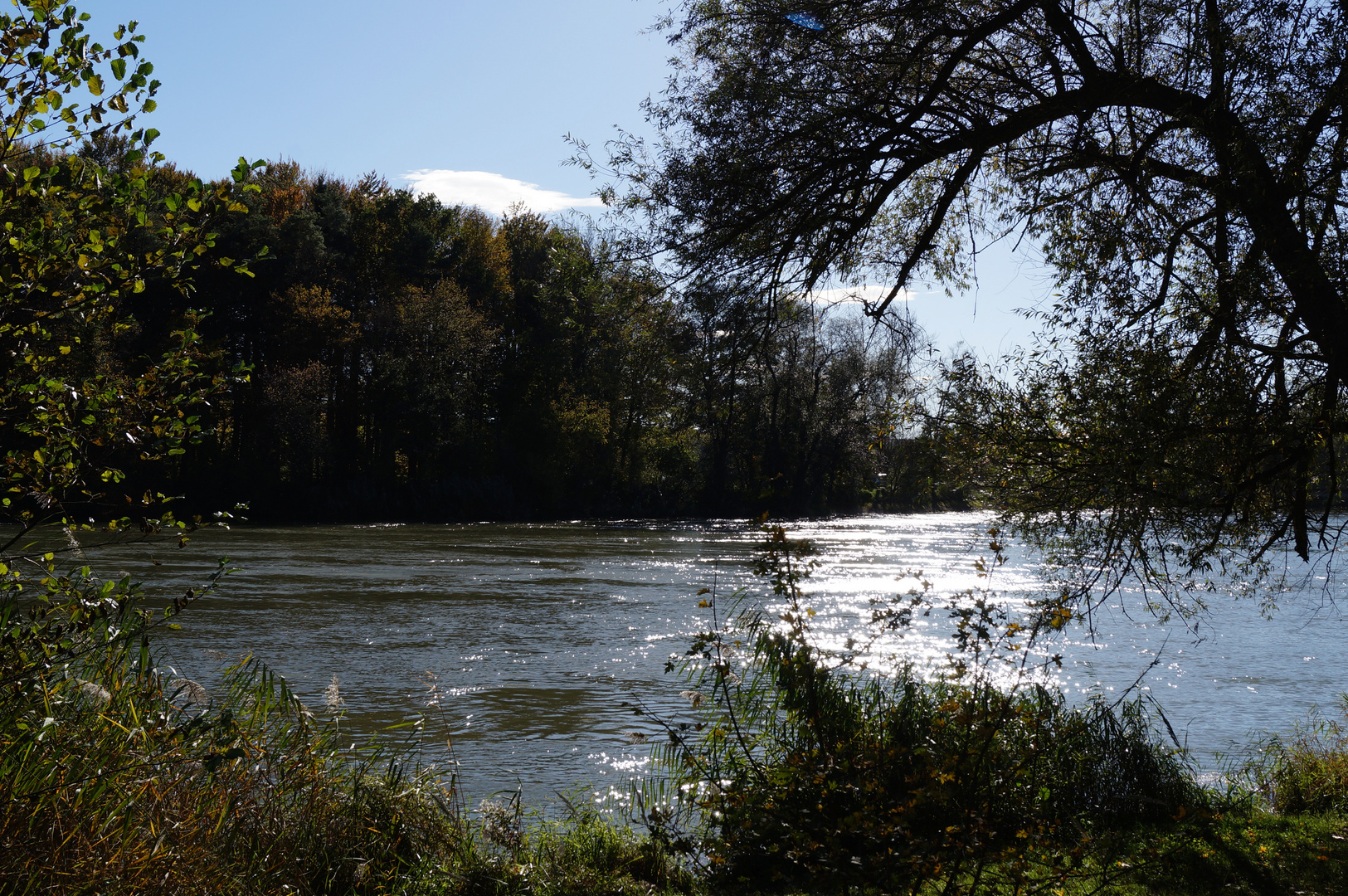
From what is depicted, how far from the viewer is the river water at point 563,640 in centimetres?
1038

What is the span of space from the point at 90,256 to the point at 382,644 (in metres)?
11.8

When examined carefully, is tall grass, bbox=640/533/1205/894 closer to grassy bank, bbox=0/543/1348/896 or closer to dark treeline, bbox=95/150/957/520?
grassy bank, bbox=0/543/1348/896

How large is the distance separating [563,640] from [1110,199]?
418 inches

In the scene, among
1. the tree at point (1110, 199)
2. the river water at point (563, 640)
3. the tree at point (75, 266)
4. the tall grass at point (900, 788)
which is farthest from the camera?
the river water at point (563, 640)

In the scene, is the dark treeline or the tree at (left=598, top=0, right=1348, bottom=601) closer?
the tree at (left=598, top=0, right=1348, bottom=601)

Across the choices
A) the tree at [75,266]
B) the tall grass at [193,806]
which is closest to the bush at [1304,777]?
the tall grass at [193,806]

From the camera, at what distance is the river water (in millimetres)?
10383

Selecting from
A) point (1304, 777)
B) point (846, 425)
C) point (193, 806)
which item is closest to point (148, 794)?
point (193, 806)

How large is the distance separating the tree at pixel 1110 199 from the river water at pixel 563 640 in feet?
6.08

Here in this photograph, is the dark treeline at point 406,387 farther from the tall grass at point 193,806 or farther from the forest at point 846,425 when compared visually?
the tall grass at point 193,806

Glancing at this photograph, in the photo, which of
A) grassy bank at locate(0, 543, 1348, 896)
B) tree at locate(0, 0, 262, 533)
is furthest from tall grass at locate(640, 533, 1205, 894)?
tree at locate(0, 0, 262, 533)

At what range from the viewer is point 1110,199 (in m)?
8.51

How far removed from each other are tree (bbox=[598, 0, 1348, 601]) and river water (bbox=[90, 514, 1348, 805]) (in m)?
1.85

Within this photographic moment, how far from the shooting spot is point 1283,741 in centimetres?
1104
